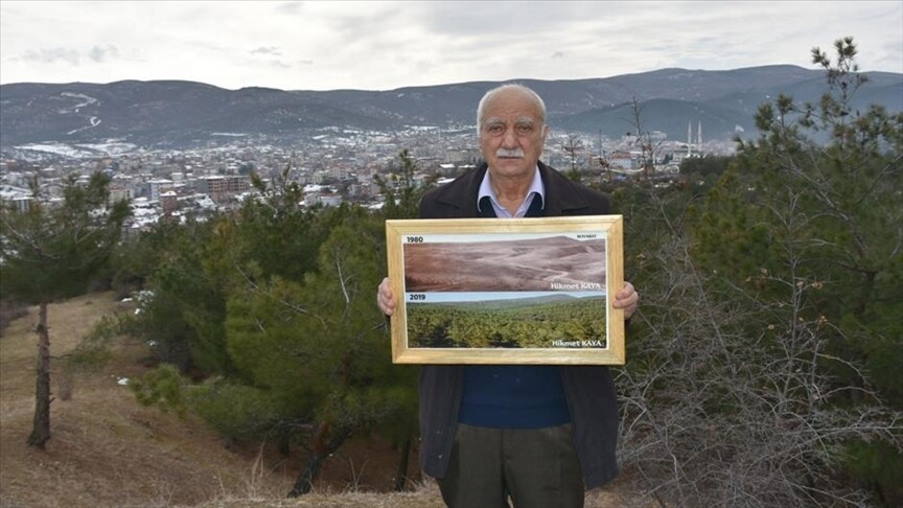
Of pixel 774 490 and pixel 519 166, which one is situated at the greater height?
pixel 519 166

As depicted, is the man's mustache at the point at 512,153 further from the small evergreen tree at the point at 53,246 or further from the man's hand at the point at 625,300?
the small evergreen tree at the point at 53,246

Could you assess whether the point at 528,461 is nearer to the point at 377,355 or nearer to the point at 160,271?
the point at 377,355

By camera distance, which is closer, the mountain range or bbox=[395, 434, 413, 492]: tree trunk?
bbox=[395, 434, 413, 492]: tree trunk

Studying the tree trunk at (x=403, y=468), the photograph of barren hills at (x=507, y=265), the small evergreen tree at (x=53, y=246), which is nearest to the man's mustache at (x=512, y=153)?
the photograph of barren hills at (x=507, y=265)

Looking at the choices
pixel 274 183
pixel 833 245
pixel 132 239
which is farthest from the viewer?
pixel 132 239

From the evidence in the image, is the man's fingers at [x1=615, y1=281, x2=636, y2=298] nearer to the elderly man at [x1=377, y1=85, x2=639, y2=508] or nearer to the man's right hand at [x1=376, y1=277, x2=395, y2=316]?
the elderly man at [x1=377, y1=85, x2=639, y2=508]

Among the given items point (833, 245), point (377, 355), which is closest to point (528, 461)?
point (833, 245)

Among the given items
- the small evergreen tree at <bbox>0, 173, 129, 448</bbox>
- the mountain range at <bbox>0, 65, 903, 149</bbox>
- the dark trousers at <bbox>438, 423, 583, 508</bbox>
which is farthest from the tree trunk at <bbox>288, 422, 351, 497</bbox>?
the mountain range at <bbox>0, 65, 903, 149</bbox>
